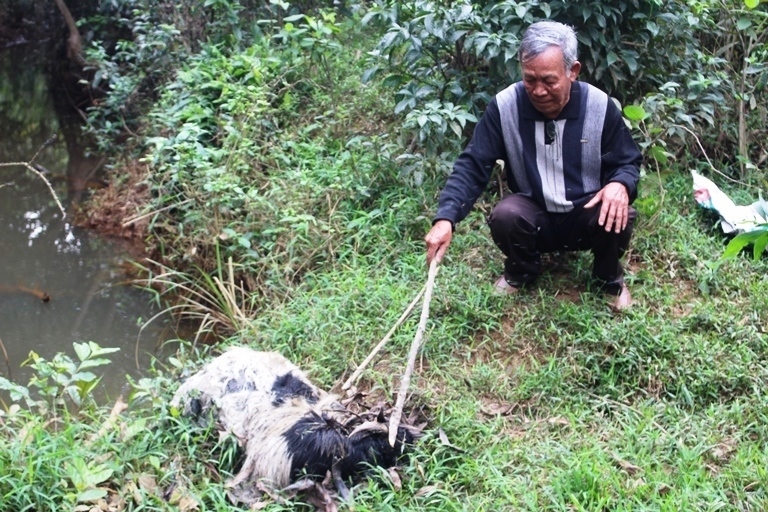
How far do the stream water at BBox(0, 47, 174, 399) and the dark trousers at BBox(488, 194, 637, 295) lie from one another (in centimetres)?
211

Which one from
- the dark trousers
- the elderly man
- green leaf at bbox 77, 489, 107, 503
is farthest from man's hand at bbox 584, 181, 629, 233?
green leaf at bbox 77, 489, 107, 503

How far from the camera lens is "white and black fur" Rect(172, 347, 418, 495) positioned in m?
2.87

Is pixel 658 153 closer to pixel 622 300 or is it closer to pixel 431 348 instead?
pixel 622 300

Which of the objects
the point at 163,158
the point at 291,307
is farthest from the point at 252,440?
the point at 163,158

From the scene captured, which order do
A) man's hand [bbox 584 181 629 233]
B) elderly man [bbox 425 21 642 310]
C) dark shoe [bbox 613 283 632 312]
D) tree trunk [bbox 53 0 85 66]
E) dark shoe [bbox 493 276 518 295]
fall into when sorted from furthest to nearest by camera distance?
tree trunk [bbox 53 0 85 66]
dark shoe [bbox 493 276 518 295]
dark shoe [bbox 613 283 632 312]
elderly man [bbox 425 21 642 310]
man's hand [bbox 584 181 629 233]

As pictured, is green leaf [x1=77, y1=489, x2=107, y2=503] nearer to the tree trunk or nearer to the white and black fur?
the white and black fur

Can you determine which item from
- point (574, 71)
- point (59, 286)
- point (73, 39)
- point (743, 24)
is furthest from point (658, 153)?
point (73, 39)

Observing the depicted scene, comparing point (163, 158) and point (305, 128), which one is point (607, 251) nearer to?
point (305, 128)

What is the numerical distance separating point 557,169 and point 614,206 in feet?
1.19

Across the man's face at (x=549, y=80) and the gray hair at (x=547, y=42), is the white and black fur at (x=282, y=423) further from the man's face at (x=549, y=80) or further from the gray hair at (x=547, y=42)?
the gray hair at (x=547, y=42)

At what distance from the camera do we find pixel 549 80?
327 cm

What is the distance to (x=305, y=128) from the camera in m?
5.80

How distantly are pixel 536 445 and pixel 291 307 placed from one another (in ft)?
5.67

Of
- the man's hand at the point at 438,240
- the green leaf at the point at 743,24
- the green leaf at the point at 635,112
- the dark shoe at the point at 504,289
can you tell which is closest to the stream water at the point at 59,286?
the man's hand at the point at 438,240
